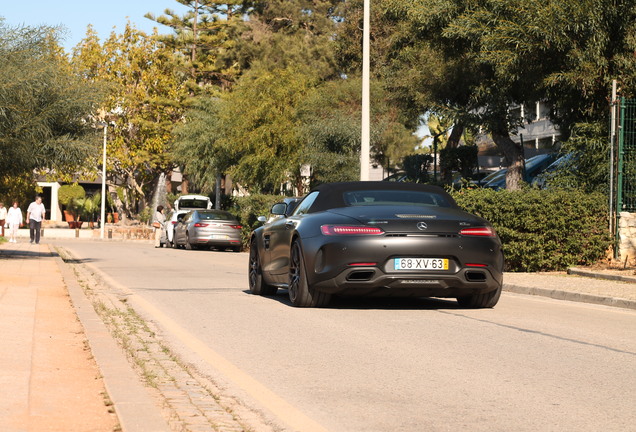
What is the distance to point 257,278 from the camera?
15.1 m

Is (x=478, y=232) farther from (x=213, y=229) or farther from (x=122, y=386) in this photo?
(x=213, y=229)

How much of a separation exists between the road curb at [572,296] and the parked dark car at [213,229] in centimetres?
2132

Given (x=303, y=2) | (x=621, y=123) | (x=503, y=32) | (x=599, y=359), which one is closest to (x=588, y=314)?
(x=599, y=359)

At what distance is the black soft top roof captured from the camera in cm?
1296

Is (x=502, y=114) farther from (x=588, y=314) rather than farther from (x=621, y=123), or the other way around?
(x=588, y=314)

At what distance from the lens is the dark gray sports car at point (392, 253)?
11773 mm

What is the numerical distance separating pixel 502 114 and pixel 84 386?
23.8 meters

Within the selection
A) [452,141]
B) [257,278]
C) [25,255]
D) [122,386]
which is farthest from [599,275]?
[452,141]

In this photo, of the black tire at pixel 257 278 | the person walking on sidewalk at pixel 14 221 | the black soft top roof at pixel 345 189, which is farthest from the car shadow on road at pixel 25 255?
the black soft top roof at pixel 345 189

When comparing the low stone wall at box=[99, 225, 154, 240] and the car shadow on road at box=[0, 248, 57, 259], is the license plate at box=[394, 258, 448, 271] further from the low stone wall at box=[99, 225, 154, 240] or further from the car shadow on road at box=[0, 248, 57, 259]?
the low stone wall at box=[99, 225, 154, 240]

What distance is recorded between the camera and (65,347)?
29.0 feet

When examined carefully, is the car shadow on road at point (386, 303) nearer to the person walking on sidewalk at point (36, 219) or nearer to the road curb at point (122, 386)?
the road curb at point (122, 386)

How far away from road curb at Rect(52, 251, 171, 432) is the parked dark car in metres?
26.1

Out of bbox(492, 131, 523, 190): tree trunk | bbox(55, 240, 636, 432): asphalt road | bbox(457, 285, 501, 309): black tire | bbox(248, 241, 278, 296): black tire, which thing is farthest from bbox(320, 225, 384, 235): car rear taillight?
bbox(492, 131, 523, 190): tree trunk
